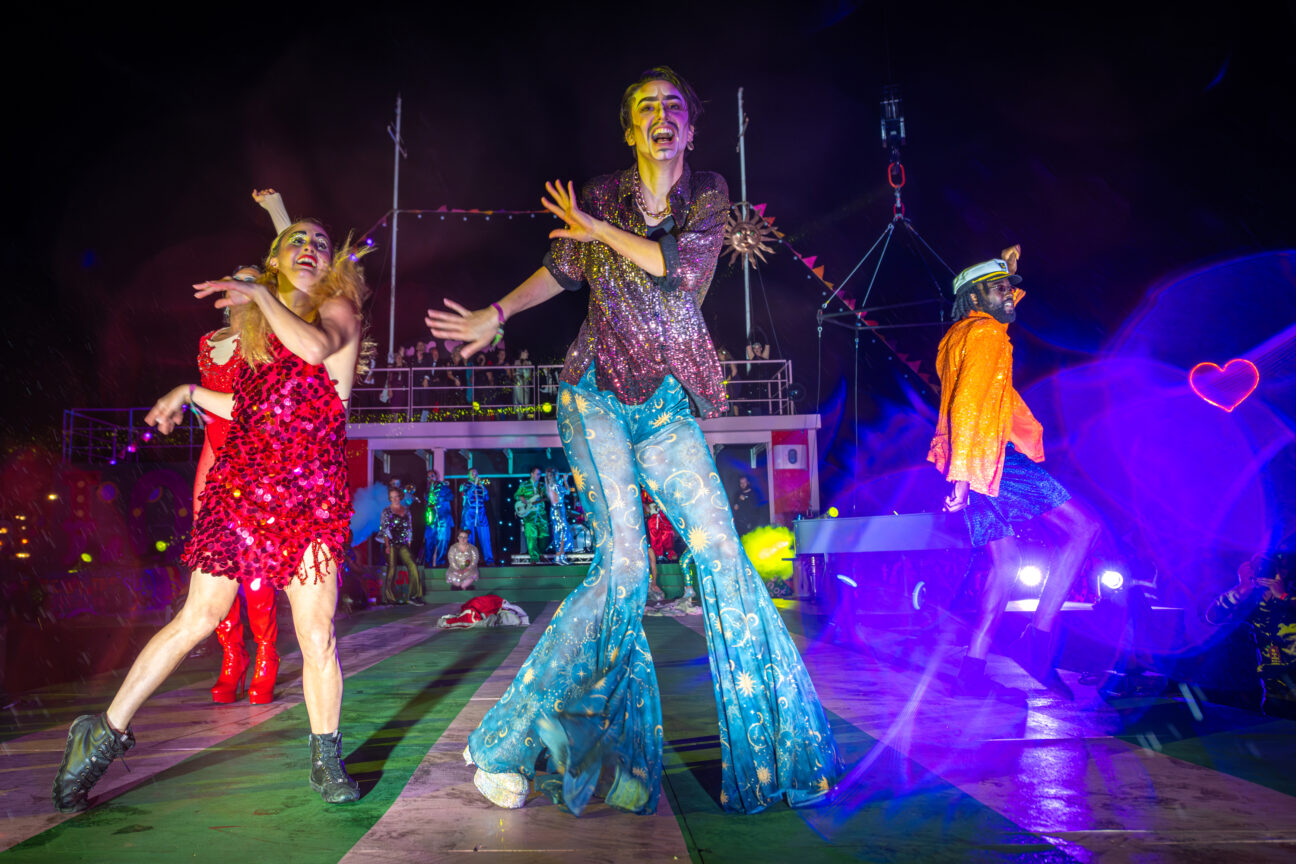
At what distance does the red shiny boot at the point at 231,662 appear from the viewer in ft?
12.2

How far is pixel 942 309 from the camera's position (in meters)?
9.56

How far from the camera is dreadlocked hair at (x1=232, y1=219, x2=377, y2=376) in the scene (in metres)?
2.32

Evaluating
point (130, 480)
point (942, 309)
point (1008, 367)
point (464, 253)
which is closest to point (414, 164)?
point (464, 253)

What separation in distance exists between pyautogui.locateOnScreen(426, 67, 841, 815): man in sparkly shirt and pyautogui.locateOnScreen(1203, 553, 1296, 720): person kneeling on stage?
229 cm

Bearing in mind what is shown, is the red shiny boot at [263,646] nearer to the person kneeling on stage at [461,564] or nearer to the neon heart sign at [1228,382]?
the neon heart sign at [1228,382]

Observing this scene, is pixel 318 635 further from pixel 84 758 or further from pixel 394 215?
pixel 394 215

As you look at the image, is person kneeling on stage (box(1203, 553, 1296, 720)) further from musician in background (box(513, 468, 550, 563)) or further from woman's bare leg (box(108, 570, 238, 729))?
musician in background (box(513, 468, 550, 563))

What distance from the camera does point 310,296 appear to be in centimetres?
241

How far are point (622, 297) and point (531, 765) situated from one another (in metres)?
1.29

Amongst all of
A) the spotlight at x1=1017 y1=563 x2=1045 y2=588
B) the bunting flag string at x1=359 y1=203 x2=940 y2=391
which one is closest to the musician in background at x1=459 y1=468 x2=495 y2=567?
the bunting flag string at x1=359 y1=203 x2=940 y2=391

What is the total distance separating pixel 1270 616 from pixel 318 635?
379 cm

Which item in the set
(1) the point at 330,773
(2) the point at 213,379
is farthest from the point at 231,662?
(1) the point at 330,773

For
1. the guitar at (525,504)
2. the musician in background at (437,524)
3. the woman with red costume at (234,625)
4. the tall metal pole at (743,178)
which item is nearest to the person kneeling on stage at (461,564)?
the musician in background at (437,524)

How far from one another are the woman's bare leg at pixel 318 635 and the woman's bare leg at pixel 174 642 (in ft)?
0.72
